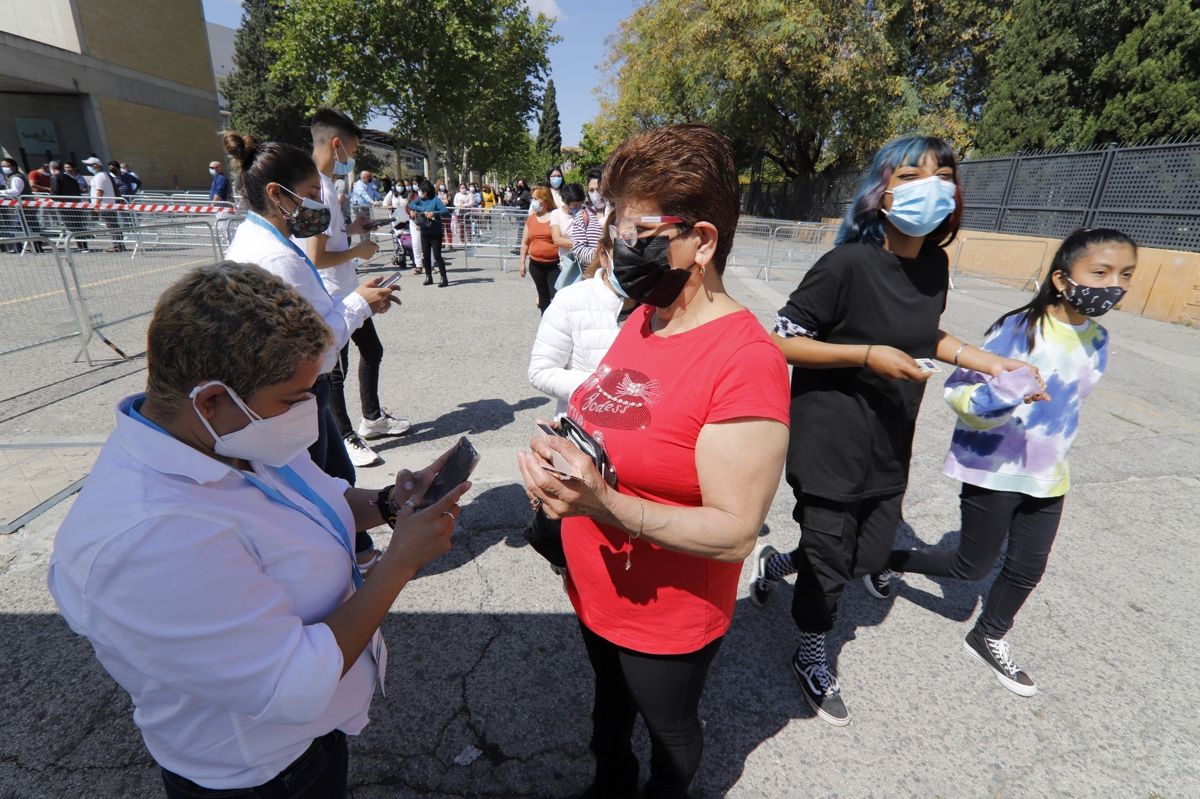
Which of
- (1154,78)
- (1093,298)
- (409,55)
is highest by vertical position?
(409,55)

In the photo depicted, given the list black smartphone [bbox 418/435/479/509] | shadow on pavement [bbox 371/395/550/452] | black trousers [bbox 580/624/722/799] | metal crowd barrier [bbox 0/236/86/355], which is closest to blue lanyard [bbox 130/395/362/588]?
black smartphone [bbox 418/435/479/509]

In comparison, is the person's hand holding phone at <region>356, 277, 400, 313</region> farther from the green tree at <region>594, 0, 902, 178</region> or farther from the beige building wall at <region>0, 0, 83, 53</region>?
the beige building wall at <region>0, 0, 83, 53</region>

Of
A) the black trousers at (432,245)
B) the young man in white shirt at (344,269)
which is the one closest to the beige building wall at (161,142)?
the black trousers at (432,245)

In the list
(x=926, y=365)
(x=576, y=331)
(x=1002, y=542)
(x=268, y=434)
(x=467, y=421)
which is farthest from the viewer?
(x=467, y=421)

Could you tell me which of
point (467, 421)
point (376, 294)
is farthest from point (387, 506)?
point (467, 421)

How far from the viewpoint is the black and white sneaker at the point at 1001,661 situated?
2572 millimetres

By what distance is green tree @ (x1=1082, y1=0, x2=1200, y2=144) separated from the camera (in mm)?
16844

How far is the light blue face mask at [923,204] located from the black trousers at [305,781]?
2.46 meters

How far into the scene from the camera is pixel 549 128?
250 feet

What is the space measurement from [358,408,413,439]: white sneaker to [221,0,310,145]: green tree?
48.2 metres

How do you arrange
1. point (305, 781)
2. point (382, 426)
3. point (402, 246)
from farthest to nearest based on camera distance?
point (402, 246), point (382, 426), point (305, 781)

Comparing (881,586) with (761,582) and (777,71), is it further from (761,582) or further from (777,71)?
(777,71)

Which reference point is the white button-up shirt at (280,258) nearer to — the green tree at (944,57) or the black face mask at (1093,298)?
the black face mask at (1093,298)

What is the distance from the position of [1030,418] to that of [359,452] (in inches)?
161
